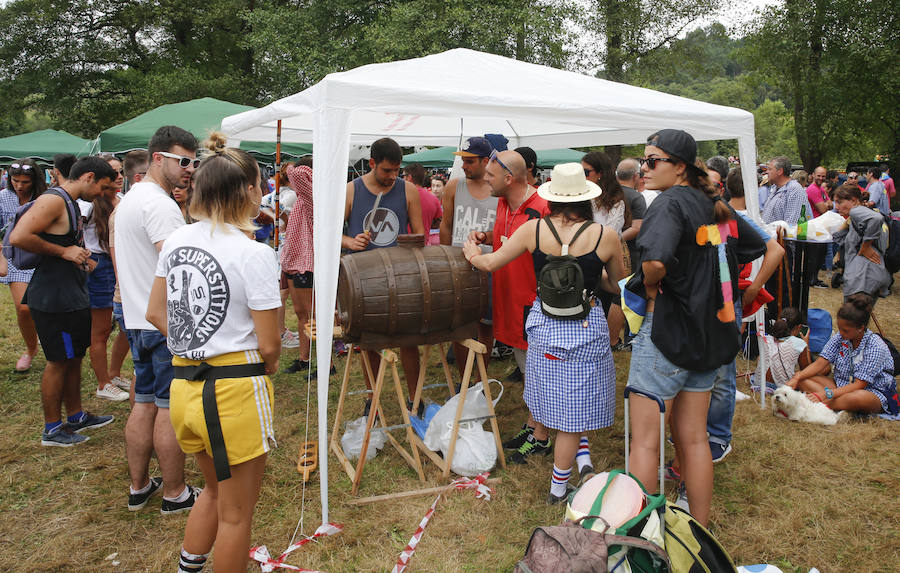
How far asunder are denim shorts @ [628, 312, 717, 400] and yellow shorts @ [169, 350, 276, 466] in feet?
5.12

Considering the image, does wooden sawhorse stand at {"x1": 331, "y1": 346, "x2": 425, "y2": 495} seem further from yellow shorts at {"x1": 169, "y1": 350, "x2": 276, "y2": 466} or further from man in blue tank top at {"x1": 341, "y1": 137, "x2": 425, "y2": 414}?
yellow shorts at {"x1": 169, "y1": 350, "x2": 276, "y2": 466}

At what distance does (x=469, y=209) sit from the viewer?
4246mm

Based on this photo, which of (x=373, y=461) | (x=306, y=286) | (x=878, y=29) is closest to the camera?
(x=373, y=461)

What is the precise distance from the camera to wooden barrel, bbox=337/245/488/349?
118 inches

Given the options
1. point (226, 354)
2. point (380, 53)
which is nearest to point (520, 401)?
point (226, 354)

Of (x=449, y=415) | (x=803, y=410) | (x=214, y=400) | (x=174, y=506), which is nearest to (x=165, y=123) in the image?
(x=174, y=506)

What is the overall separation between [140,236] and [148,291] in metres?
0.27

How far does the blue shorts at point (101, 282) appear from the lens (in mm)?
4402

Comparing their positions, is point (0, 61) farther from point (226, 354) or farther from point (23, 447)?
point (226, 354)

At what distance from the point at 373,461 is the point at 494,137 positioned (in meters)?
2.40

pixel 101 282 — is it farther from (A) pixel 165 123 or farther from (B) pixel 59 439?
(A) pixel 165 123

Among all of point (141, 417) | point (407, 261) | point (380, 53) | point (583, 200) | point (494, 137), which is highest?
point (380, 53)

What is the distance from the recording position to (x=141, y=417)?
295 cm

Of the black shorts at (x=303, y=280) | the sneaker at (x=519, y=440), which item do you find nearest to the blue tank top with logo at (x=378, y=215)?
the black shorts at (x=303, y=280)
